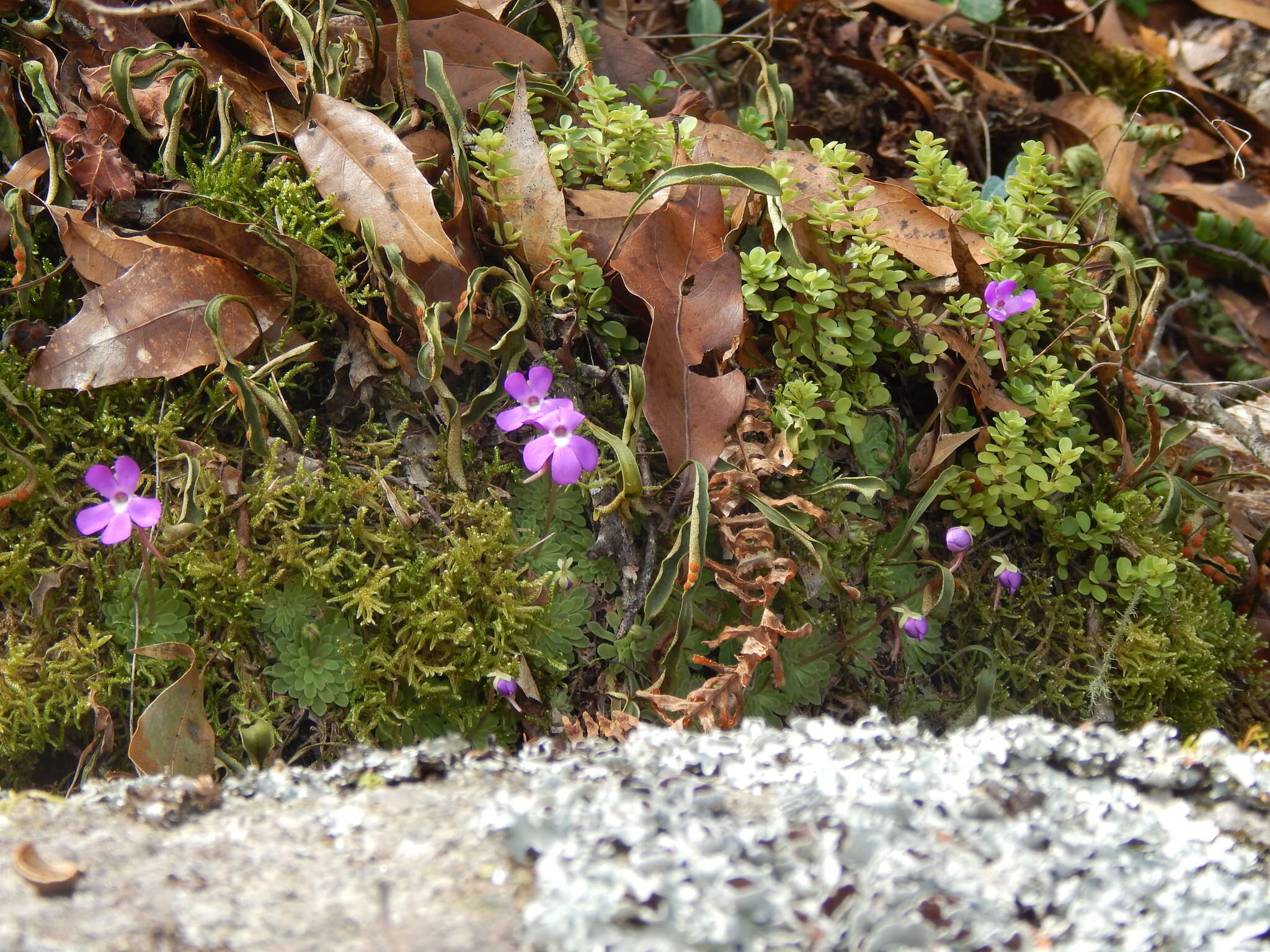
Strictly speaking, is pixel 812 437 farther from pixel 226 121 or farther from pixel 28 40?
pixel 28 40

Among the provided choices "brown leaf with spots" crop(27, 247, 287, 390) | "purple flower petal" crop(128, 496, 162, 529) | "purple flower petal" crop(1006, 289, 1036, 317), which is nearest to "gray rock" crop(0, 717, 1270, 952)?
"purple flower petal" crop(128, 496, 162, 529)

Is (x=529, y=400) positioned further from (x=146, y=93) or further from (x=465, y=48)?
(x=146, y=93)

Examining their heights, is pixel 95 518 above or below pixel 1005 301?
below

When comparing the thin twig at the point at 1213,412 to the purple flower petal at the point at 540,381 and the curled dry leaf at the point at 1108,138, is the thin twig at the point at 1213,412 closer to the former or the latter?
the curled dry leaf at the point at 1108,138

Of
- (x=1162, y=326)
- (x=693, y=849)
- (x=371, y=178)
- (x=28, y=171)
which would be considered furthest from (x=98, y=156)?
(x=1162, y=326)

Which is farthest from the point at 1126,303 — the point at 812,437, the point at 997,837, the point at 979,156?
the point at 997,837

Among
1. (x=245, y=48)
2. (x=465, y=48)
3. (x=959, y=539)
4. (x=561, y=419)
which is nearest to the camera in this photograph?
(x=561, y=419)
